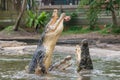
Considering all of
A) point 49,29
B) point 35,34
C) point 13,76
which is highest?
point 49,29

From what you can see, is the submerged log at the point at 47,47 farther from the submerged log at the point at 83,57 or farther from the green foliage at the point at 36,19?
the green foliage at the point at 36,19

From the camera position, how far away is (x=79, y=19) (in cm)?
3703

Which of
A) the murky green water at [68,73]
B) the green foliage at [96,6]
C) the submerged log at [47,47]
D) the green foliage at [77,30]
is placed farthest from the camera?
the green foliage at [77,30]

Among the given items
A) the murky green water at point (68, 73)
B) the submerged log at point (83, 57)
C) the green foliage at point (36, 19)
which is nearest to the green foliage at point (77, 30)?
the green foliage at point (36, 19)

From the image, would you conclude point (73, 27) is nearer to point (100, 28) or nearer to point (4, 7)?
point (100, 28)

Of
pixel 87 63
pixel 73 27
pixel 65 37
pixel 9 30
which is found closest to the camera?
pixel 87 63

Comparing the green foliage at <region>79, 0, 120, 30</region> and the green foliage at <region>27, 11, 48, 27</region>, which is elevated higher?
the green foliage at <region>79, 0, 120, 30</region>

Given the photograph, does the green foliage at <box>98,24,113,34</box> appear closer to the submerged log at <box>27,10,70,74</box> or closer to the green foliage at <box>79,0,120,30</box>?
the green foliage at <box>79,0,120,30</box>

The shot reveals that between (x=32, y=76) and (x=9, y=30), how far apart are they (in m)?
20.8

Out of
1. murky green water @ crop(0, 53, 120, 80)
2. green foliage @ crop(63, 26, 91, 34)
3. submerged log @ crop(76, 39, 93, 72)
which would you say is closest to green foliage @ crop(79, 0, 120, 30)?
green foliage @ crop(63, 26, 91, 34)

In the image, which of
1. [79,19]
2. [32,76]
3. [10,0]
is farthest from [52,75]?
[10,0]

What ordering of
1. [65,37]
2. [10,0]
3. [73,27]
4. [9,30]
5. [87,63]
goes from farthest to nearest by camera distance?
[10,0] < [73,27] < [9,30] < [65,37] < [87,63]

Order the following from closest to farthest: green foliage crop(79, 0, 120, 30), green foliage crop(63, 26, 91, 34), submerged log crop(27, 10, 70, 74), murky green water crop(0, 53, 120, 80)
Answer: murky green water crop(0, 53, 120, 80), submerged log crop(27, 10, 70, 74), green foliage crop(79, 0, 120, 30), green foliage crop(63, 26, 91, 34)

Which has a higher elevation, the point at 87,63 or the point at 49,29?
the point at 49,29
